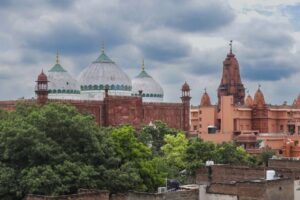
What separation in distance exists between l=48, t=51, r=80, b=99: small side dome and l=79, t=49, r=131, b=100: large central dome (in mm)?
1219

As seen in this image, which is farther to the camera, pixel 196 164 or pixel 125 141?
pixel 196 164

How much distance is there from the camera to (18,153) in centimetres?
2681

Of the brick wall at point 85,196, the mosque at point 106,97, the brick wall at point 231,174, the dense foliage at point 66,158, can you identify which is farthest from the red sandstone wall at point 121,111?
the brick wall at point 85,196

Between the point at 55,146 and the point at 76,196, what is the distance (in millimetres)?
9834

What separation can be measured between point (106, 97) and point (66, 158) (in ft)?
97.2

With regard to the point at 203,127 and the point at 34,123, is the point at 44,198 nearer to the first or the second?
the point at 34,123

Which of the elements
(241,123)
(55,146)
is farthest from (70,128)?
(241,123)

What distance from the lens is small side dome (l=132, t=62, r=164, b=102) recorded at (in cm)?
6696

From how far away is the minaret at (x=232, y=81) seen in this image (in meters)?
90.8

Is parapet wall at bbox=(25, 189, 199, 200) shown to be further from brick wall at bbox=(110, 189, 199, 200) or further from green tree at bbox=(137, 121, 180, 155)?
green tree at bbox=(137, 121, 180, 155)

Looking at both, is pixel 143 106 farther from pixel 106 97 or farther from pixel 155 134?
pixel 155 134

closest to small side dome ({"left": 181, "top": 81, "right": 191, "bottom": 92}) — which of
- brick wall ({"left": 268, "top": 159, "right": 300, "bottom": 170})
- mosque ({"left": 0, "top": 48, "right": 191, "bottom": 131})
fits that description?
mosque ({"left": 0, "top": 48, "right": 191, "bottom": 131})

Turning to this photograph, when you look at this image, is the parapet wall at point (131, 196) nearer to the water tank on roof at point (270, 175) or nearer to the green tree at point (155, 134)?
the water tank on roof at point (270, 175)

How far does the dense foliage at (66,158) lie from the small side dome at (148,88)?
3443cm
